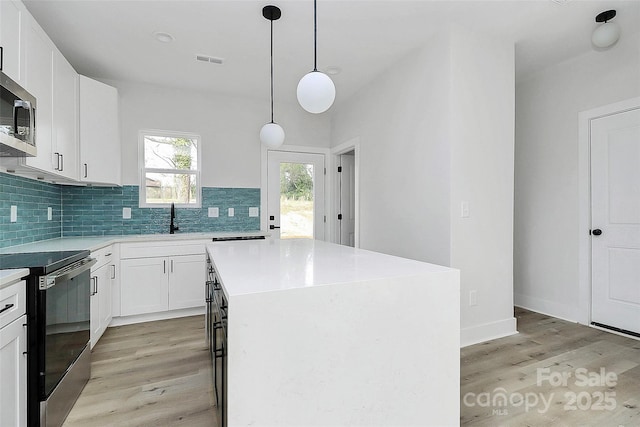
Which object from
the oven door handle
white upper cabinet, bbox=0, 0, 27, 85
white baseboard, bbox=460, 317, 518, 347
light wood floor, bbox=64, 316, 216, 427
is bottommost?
light wood floor, bbox=64, 316, 216, 427

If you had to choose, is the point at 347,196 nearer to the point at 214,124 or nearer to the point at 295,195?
the point at 295,195

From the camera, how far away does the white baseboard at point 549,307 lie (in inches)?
131

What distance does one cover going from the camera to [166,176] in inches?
158

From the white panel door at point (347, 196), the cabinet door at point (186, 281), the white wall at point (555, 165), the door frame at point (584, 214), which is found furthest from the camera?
the white panel door at point (347, 196)

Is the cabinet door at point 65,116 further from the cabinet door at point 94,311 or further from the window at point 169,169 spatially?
the window at point 169,169

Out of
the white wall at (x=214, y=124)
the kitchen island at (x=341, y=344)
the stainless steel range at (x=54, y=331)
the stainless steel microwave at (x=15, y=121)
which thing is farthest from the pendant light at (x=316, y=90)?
the white wall at (x=214, y=124)

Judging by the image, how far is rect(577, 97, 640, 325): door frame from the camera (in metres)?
3.19

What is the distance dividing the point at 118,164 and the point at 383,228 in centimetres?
295

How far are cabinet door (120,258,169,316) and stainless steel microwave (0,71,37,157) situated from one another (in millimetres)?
1678

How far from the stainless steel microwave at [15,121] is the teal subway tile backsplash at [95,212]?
84 centimetres

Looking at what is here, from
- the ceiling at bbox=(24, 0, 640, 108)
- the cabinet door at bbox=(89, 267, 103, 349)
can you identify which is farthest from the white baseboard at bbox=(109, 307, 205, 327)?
the ceiling at bbox=(24, 0, 640, 108)

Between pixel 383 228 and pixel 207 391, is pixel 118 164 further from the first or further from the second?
pixel 383 228

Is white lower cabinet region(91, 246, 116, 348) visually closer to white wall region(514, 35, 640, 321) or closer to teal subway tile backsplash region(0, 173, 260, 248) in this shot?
teal subway tile backsplash region(0, 173, 260, 248)

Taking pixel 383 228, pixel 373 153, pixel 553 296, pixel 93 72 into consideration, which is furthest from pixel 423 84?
pixel 93 72
